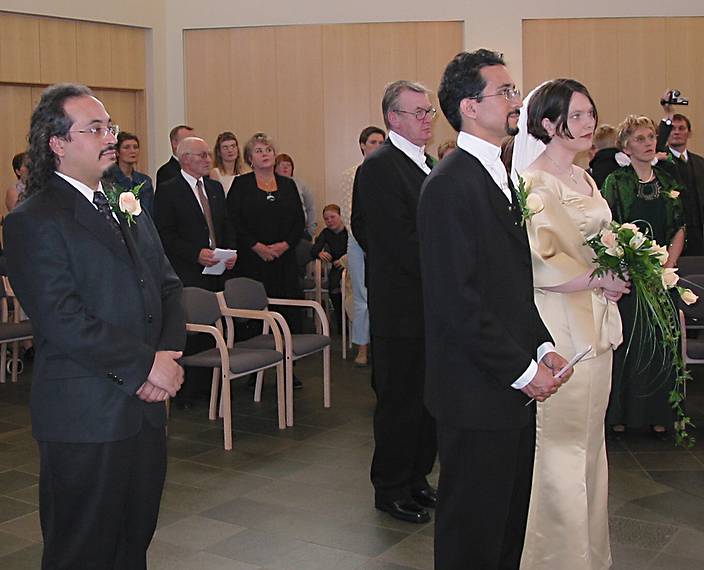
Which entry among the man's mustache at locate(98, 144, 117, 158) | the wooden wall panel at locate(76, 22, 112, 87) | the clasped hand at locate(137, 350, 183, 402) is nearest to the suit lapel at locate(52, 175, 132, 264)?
the man's mustache at locate(98, 144, 117, 158)

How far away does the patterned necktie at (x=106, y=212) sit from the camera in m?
2.72

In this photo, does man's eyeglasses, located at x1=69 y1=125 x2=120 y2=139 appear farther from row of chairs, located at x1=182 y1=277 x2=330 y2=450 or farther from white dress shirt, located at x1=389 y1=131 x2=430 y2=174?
row of chairs, located at x1=182 y1=277 x2=330 y2=450

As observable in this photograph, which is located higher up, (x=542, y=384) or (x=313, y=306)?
(x=542, y=384)

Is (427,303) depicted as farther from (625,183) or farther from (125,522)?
(625,183)

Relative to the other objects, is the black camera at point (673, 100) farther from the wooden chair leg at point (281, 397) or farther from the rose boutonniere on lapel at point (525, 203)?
the rose boutonniere on lapel at point (525, 203)

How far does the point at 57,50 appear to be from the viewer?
32.6 ft

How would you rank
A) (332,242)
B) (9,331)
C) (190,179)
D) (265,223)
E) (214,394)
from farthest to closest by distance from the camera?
(332,242)
(265,223)
(9,331)
(190,179)
(214,394)

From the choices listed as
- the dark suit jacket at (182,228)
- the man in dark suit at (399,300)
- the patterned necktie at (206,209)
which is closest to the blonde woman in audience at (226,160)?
the patterned necktie at (206,209)

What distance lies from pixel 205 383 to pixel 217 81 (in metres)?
5.32

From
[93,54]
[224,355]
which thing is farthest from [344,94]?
[224,355]

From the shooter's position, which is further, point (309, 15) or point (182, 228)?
point (309, 15)

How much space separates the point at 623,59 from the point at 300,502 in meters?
7.82

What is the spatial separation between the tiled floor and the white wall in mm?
5403

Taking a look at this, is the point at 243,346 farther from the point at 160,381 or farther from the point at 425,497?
the point at 160,381
